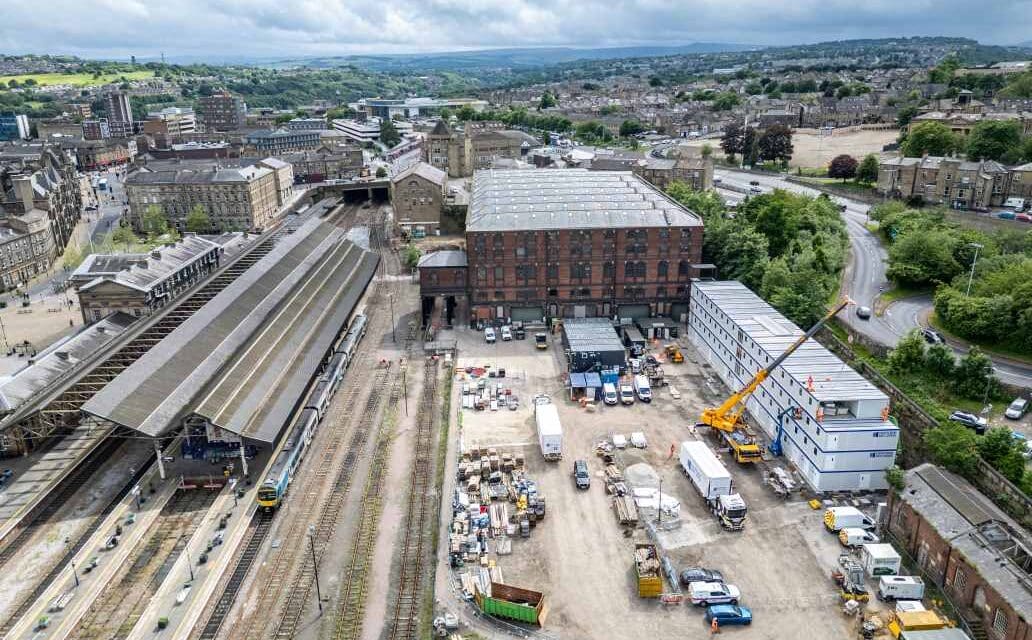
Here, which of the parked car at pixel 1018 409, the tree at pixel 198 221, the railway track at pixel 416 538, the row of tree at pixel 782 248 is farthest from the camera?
the tree at pixel 198 221

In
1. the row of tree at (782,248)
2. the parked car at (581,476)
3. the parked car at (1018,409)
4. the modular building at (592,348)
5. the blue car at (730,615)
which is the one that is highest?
the row of tree at (782,248)

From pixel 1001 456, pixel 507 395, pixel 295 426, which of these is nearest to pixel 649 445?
pixel 507 395

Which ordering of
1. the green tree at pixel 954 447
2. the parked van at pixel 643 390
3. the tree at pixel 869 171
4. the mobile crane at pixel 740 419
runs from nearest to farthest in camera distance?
the green tree at pixel 954 447 → the mobile crane at pixel 740 419 → the parked van at pixel 643 390 → the tree at pixel 869 171

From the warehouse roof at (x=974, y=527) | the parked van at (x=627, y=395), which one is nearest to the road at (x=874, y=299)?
the warehouse roof at (x=974, y=527)

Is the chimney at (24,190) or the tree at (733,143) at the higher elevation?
the tree at (733,143)

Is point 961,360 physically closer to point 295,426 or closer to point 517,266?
point 517,266

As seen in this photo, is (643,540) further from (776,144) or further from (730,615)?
(776,144)

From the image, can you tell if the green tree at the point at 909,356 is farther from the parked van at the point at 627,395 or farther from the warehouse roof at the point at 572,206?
the warehouse roof at the point at 572,206

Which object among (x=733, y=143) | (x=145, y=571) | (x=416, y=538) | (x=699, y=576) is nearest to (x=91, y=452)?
(x=145, y=571)

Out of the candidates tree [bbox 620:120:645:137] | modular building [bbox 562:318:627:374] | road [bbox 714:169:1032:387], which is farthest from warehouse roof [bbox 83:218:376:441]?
tree [bbox 620:120:645:137]
